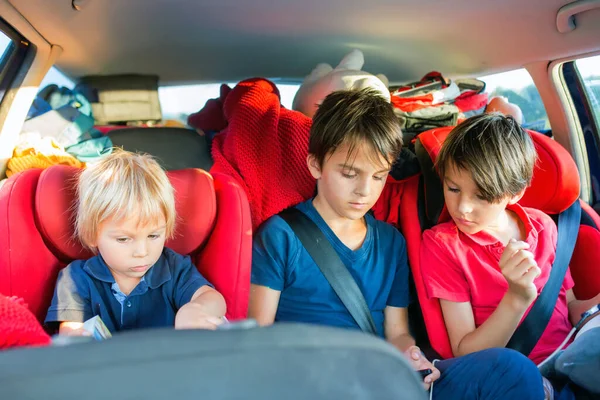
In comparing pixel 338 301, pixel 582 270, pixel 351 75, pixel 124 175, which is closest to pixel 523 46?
pixel 351 75

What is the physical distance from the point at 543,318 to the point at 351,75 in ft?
4.06

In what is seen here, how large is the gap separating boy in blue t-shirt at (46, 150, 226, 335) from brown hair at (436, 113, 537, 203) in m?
0.88

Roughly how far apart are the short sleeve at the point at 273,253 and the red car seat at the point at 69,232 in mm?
157

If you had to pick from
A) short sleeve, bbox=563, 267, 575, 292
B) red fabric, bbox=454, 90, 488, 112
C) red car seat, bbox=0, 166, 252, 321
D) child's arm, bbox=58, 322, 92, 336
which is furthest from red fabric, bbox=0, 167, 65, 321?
red fabric, bbox=454, 90, 488, 112

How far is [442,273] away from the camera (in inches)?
72.4

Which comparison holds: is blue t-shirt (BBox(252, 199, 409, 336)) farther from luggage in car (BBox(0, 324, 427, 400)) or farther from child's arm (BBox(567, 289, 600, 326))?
luggage in car (BBox(0, 324, 427, 400))

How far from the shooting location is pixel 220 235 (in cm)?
173

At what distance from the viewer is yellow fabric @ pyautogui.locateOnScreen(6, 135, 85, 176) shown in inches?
86.0

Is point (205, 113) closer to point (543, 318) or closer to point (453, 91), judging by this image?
point (453, 91)

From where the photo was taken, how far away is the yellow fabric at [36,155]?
218cm

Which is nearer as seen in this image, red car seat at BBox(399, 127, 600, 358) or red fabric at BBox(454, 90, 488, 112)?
red car seat at BBox(399, 127, 600, 358)

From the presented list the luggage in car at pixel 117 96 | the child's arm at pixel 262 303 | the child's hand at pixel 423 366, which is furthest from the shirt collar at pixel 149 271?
the luggage in car at pixel 117 96

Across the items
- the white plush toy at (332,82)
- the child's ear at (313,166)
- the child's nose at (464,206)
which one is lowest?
the child's nose at (464,206)

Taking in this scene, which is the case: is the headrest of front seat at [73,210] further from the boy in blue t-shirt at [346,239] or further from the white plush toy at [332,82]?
the white plush toy at [332,82]
